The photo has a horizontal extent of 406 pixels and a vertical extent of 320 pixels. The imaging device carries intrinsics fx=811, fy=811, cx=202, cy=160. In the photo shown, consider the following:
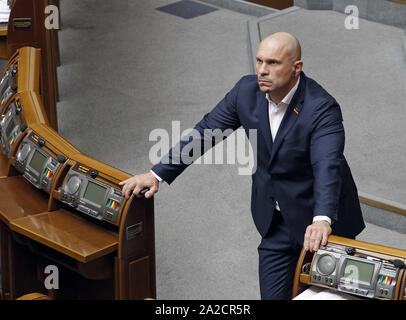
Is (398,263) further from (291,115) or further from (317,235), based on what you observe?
(291,115)

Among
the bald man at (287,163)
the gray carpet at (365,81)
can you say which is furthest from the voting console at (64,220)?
the gray carpet at (365,81)

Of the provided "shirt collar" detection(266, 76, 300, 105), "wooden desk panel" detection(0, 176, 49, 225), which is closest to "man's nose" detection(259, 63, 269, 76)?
"shirt collar" detection(266, 76, 300, 105)

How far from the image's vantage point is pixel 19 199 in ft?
11.1

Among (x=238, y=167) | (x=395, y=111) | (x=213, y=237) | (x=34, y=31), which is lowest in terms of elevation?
(x=213, y=237)

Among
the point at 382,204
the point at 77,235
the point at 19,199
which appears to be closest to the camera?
the point at 77,235

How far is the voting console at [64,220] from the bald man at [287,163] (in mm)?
170

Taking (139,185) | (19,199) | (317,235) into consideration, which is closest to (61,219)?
(19,199)

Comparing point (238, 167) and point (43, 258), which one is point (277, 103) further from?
point (238, 167)

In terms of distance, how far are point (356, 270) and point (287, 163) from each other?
49 centimetres

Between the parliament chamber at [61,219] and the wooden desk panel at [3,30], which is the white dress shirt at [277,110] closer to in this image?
the parliament chamber at [61,219]

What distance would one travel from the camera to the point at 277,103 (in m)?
2.86

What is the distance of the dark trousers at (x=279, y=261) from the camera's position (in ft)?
9.75
